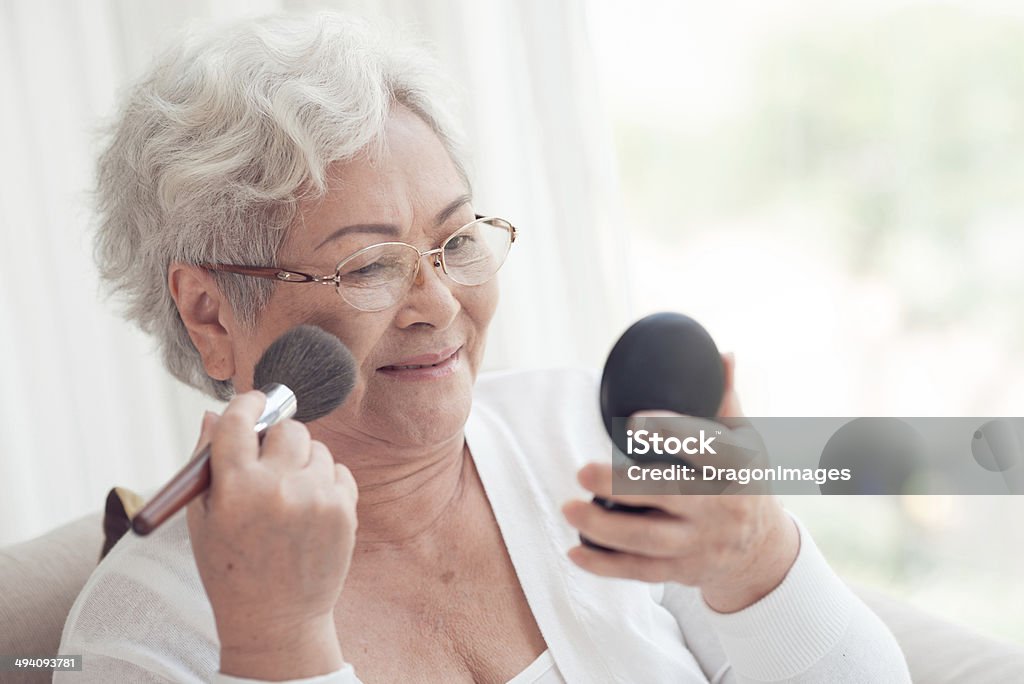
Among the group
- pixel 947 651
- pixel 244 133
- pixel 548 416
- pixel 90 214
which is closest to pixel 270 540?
pixel 244 133

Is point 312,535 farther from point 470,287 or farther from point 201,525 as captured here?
point 470,287

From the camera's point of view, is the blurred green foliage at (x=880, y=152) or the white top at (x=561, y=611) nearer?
the white top at (x=561, y=611)

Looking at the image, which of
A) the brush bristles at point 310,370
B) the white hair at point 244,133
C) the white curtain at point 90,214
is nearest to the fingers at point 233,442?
the brush bristles at point 310,370

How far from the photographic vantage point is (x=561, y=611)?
1.30 m

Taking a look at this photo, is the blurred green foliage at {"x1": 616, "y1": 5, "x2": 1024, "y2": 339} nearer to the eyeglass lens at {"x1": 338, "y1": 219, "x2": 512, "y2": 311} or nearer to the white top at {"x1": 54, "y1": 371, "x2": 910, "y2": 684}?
the white top at {"x1": 54, "y1": 371, "x2": 910, "y2": 684}

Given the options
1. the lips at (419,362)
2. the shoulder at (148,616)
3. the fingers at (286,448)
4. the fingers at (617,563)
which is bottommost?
the shoulder at (148,616)

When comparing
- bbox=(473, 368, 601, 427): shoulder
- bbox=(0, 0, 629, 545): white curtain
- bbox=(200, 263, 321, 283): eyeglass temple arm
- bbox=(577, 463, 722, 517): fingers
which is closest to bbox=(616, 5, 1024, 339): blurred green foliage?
bbox=(0, 0, 629, 545): white curtain

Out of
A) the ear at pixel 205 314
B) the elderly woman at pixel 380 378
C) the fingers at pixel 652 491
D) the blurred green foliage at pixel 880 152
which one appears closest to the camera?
the fingers at pixel 652 491

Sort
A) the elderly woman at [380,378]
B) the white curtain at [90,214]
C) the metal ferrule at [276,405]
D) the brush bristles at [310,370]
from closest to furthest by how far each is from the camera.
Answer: the metal ferrule at [276,405], the brush bristles at [310,370], the elderly woman at [380,378], the white curtain at [90,214]

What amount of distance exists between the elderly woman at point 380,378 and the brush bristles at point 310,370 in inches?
4.8

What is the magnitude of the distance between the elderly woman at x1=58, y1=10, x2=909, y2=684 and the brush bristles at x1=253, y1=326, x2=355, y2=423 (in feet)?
0.40

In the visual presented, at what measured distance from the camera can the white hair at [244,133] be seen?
1199 millimetres

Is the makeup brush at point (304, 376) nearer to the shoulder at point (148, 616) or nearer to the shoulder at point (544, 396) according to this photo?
the shoulder at point (148, 616)

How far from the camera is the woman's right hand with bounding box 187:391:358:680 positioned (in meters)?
0.85
